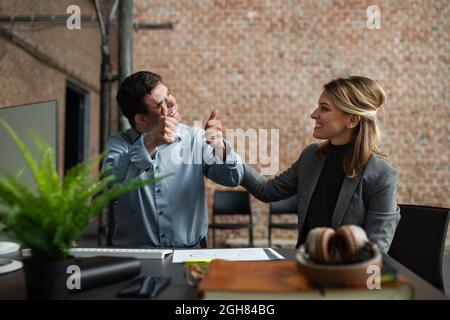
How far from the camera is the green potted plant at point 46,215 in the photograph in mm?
782

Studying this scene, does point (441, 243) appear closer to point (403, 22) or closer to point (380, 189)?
point (380, 189)

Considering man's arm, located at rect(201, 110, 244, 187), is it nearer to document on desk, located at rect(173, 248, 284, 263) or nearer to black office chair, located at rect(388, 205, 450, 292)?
document on desk, located at rect(173, 248, 284, 263)

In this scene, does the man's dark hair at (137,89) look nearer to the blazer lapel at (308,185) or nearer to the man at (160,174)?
the man at (160,174)

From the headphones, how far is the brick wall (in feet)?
14.1

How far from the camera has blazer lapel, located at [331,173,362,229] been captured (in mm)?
1601

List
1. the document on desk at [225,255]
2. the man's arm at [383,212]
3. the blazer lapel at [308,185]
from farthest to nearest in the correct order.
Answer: the blazer lapel at [308,185], the man's arm at [383,212], the document on desk at [225,255]

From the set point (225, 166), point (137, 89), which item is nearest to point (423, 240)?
point (225, 166)

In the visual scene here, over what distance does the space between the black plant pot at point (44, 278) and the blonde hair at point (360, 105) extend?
1213 millimetres

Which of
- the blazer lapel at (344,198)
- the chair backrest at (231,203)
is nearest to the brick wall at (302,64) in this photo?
the chair backrest at (231,203)

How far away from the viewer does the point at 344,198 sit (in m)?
1.61

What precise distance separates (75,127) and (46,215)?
6816 millimetres

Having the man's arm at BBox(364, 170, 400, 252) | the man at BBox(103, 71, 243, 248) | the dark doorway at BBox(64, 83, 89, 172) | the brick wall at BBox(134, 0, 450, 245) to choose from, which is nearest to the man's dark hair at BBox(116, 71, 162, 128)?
the man at BBox(103, 71, 243, 248)

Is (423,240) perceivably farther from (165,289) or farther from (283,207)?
(283,207)
